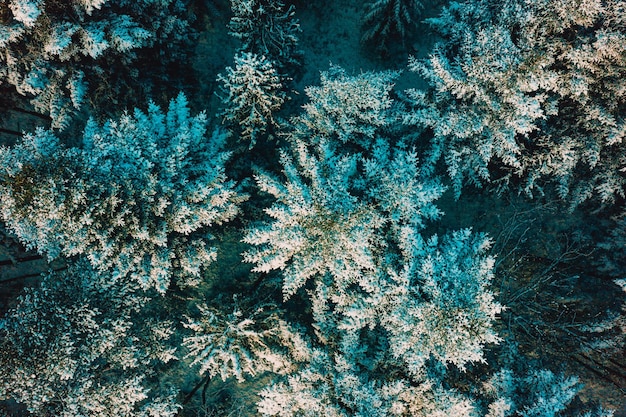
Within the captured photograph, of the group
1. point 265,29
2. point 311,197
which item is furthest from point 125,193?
point 265,29

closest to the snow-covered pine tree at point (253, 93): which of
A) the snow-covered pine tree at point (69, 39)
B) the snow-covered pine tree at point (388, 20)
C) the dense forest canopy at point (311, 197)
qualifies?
the dense forest canopy at point (311, 197)

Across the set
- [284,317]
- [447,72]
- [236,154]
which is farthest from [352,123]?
[284,317]

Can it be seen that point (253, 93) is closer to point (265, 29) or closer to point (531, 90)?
point (265, 29)

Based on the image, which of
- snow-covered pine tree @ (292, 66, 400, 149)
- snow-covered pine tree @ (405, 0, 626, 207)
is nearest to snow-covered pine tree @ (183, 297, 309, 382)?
snow-covered pine tree @ (292, 66, 400, 149)

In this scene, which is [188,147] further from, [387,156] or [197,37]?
[387,156]

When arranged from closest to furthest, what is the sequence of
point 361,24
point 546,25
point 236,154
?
1. point 546,25
2. point 236,154
3. point 361,24
